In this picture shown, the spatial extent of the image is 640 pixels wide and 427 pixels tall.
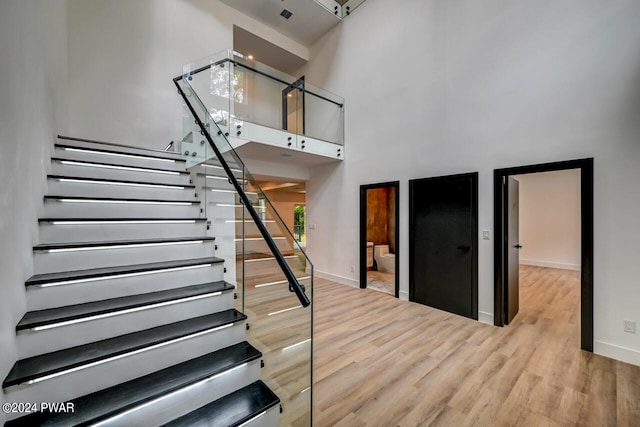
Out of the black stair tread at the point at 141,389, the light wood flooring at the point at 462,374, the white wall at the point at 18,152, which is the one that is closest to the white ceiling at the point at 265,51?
the white wall at the point at 18,152

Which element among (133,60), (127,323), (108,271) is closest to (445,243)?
(127,323)

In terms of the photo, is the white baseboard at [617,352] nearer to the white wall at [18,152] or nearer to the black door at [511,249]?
the black door at [511,249]

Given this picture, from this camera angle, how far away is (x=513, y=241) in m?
3.91

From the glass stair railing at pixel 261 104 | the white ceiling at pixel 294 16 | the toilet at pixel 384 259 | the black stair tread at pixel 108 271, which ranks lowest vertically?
the toilet at pixel 384 259

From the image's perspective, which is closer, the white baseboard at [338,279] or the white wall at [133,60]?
the white wall at [133,60]

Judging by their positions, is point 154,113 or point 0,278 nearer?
point 0,278

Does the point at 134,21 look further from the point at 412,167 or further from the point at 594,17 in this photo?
the point at 594,17

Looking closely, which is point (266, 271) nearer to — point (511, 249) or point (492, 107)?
point (511, 249)

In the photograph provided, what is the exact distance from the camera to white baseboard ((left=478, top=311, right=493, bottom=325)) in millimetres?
3679

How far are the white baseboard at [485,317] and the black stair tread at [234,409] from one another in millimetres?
3362

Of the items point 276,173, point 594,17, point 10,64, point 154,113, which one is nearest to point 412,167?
point 594,17

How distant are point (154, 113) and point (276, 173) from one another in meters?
2.68

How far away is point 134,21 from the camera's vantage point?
4.96 meters

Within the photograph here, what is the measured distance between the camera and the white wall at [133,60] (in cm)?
449
